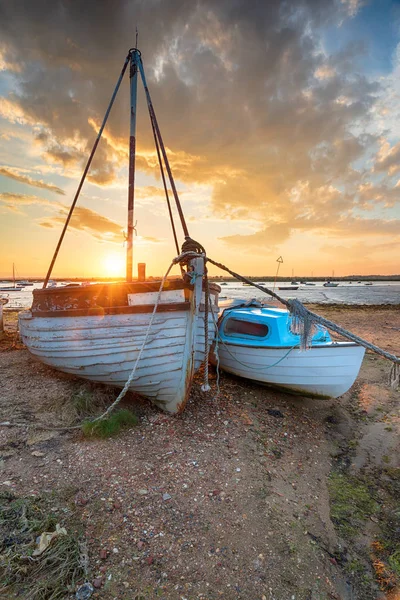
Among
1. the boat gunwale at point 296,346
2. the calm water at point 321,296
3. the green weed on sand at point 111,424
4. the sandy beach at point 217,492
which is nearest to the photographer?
the sandy beach at point 217,492

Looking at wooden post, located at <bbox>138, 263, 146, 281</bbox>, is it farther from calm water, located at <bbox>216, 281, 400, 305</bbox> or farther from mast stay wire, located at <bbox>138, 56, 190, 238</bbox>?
calm water, located at <bbox>216, 281, 400, 305</bbox>

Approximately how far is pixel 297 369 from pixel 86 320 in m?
4.93

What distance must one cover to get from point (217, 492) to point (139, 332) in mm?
3185

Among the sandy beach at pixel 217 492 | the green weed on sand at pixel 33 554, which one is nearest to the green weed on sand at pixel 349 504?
the sandy beach at pixel 217 492

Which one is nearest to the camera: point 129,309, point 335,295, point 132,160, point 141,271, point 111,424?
point 111,424

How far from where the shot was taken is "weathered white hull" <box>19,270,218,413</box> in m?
6.36

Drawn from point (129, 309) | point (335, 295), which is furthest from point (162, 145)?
point (335, 295)

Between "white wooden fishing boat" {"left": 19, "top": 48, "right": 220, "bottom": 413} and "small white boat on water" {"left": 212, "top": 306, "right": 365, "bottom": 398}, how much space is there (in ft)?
5.56

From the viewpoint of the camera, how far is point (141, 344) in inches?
252

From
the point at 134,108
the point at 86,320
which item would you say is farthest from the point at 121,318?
the point at 134,108

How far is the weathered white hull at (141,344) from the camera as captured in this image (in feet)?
20.9

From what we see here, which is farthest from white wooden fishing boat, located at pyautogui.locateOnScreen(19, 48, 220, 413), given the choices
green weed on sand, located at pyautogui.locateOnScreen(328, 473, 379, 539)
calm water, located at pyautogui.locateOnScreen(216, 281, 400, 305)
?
calm water, located at pyautogui.locateOnScreen(216, 281, 400, 305)

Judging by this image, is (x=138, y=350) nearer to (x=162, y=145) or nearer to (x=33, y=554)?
(x=33, y=554)

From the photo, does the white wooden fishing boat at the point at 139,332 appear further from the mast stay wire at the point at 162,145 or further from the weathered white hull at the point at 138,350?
the mast stay wire at the point at 162,145
